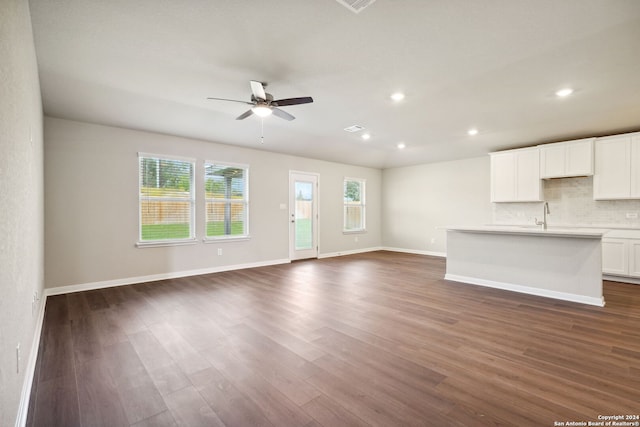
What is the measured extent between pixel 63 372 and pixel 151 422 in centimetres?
112

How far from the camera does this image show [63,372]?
2176 millimetres

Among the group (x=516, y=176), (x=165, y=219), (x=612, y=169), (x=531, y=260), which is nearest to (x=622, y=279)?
(x=612, y=169)

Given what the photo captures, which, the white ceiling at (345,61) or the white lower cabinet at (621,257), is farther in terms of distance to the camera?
the white lower cabinet at (621,257)

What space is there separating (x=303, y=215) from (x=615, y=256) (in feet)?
20.2

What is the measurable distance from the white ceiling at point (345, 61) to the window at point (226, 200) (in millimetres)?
981

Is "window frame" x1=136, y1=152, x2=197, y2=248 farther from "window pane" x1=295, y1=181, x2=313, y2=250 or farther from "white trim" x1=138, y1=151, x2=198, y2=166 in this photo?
"window pane" x1=295, y1=181, x2=313, y2=250

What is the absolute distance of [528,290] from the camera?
4.21 m

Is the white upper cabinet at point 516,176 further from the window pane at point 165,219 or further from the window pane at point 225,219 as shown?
the window pane at point 165,219

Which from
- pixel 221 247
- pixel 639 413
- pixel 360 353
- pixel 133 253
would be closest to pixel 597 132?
pixel 639 413

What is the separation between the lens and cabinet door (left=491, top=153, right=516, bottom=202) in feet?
20.3

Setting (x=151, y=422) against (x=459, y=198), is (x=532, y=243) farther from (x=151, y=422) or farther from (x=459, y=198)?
(x=151, y=422)

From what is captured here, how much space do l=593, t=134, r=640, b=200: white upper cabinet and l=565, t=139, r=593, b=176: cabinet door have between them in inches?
5.1

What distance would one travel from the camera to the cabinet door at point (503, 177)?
20.3ft

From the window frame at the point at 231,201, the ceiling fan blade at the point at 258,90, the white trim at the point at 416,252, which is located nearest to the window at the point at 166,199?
the window frame at the point at 231,201
